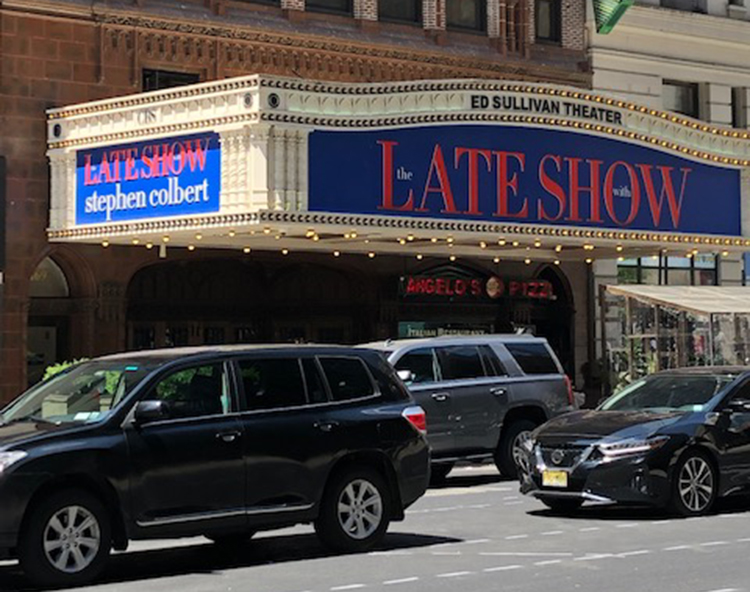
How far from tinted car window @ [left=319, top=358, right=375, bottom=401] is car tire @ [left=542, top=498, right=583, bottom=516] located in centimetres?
349

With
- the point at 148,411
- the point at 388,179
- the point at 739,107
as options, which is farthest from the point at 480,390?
the point at 739,107

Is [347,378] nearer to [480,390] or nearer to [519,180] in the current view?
[480,390]

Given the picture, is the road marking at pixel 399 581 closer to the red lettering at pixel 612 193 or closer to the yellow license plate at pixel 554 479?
the yellow license plate at pixel 554 479

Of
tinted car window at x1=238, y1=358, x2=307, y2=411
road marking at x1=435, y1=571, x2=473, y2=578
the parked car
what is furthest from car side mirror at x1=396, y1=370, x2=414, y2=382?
road marking at x1=435, y1=571, x2=473, y2=578

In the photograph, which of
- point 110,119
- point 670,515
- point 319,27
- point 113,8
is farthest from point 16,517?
point 319,27

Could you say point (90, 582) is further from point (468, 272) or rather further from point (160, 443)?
point (468, 272)

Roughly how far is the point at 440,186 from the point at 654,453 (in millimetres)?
9965

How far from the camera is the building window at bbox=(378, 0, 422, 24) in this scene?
Answer: 102ft

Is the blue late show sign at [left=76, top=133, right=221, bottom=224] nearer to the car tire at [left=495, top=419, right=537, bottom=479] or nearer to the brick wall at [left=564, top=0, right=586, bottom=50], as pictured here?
the car tire at [left=495, top=419, right=537, bottom=479]

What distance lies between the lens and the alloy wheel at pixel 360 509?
45.0 feet

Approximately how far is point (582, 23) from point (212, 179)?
45.7 feet

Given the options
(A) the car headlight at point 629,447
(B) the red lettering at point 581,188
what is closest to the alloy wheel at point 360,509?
(A) the car headlight at point 629,447

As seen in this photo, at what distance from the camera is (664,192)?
94.3 ft

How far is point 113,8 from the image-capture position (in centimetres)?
2673
